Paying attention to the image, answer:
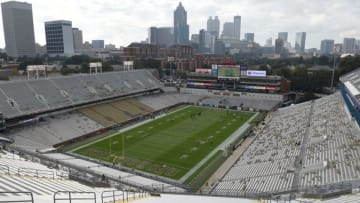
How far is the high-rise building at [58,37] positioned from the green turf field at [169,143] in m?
156

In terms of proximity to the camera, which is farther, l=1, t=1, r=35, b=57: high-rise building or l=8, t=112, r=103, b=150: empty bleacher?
l=1, t=1, r=35, b=57: high-rise building

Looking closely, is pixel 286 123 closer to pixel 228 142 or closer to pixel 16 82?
pixel 228 142

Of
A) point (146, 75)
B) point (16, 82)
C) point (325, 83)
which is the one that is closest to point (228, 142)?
point (16, 82)

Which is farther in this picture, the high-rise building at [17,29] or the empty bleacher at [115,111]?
the high-rise building at [17,29]

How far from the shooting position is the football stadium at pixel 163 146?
18.7 meters

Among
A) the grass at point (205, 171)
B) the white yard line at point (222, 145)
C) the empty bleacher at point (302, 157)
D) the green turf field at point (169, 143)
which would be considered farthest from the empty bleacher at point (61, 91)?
the empty bleacher at point (302, 157)

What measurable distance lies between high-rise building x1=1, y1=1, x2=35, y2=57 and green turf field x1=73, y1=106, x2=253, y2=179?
6551 inches

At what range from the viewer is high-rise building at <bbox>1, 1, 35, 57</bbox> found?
17962 cm

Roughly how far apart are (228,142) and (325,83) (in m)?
49.0

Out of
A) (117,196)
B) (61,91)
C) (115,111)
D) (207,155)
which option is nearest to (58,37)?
(61,91)

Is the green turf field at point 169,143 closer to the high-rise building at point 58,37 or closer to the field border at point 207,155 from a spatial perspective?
the field border at point 207,155

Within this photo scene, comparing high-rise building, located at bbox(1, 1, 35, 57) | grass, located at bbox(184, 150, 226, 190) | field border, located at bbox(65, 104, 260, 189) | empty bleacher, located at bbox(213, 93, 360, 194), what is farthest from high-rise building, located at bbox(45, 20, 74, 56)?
grass, located at bbox(184, 150, 226, 190)

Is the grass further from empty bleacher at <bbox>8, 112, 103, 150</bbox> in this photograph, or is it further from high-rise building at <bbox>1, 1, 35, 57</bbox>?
high-rise building at <bbox>1, 1, 35, 57</bbox>

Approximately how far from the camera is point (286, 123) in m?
46.0
